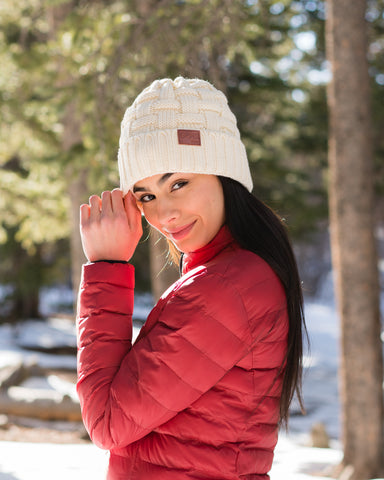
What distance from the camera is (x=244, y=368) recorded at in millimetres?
1516

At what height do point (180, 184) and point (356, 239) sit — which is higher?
point (356, 239)

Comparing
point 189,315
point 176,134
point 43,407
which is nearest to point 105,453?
point 189,315

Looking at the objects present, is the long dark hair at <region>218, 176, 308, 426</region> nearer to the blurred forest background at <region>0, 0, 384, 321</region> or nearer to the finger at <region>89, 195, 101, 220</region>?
the finger at <region>89, 195, 101, 220</region>

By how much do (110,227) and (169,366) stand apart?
0.48 m

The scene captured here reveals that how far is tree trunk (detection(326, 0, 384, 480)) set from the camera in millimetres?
6332

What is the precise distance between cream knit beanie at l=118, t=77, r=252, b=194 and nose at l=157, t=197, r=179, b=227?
9cm

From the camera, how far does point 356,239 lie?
6340mm

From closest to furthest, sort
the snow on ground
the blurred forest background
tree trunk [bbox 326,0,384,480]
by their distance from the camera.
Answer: the snow on ground < the blurred forest background < tree trunk [bbox 326,0,384,480]

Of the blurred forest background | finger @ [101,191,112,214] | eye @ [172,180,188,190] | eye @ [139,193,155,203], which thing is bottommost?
finger @ [101,191,112,214]

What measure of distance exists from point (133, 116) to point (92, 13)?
5.98 meters

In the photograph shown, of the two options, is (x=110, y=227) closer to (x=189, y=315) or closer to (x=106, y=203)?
(x=106, y=203)

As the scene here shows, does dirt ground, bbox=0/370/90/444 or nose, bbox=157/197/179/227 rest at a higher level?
nose, bbox=157/197/179/227

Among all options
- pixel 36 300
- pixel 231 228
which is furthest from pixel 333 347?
pixel 231 228

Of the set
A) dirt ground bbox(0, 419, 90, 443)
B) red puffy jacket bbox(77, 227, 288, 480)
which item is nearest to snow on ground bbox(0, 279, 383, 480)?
red puffy jacket bbox(77, 227, 288, 480)
